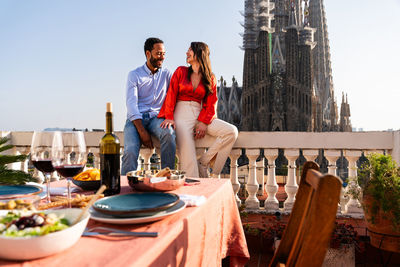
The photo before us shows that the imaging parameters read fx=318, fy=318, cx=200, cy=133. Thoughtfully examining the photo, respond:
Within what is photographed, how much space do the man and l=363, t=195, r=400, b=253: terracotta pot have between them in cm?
194

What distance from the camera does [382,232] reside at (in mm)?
2621

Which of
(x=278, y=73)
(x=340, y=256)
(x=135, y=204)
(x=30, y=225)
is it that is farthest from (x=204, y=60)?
(x=278, y=73)

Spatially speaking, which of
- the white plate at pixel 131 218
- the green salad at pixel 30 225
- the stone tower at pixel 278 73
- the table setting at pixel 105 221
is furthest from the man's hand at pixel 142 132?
the stone tower at pixel 278 73

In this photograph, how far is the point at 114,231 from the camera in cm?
86

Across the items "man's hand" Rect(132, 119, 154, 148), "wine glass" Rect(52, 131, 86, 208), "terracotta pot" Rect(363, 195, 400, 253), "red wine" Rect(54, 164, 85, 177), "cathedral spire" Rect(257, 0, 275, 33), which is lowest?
"terracotta pot" Rect(363, 195, 400, 253)

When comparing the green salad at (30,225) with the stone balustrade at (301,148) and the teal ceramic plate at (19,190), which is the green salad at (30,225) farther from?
the stone balustrade at (301,148)

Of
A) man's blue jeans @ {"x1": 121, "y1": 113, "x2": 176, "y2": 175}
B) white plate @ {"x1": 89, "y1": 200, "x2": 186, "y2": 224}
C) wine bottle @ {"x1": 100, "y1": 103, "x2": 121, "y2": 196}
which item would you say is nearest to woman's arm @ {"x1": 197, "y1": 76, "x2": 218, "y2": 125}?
man's blue jeans @ {"x1": 121, "y1": 113, "x2": 176, "y2": 175}

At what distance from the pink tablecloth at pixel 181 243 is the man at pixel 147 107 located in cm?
168

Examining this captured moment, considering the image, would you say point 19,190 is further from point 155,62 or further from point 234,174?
point 234,174

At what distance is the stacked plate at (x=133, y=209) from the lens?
928 millimetres

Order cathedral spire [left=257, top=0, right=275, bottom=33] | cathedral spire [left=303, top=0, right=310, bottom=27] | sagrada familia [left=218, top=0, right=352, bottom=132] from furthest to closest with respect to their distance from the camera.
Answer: cathedral spire [left=303, top=0, right=310, bottom=27] → cathedral spire [left=257, top=0, right=275, bottom=33] → sagrada familia [left=218, top=0, right=352, bottom=132]

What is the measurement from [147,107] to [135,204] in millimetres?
2861

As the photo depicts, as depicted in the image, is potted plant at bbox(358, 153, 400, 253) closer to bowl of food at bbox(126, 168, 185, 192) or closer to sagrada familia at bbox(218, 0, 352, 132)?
bowl of food at bbox(126, 168, 185, 192)

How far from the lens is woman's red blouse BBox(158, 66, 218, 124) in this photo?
368 centimetres
